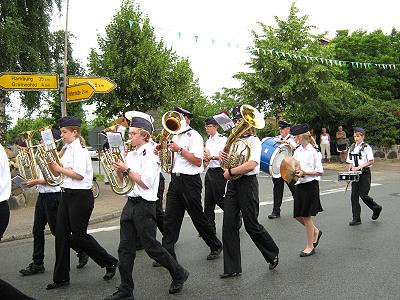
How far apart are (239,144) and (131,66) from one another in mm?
20045

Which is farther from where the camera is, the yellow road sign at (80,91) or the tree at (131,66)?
the tree at (131,66)

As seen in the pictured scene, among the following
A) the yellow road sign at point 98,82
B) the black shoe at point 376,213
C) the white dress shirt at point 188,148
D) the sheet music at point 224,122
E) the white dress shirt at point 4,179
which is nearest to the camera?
the white dress shirt at point 4,179

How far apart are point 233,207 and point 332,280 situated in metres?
1.36

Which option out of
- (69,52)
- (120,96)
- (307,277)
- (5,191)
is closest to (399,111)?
(120,96)

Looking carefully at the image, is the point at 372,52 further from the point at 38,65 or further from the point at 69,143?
the point at 69,143

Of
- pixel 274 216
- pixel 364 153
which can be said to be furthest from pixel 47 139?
pixel 364 153

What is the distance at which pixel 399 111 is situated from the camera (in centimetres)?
2436

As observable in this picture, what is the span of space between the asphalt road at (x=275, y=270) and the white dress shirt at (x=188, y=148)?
1218mm

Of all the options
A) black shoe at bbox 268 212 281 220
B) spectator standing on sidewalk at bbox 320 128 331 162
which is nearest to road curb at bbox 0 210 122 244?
black shoe at bbox 268 212 281 220

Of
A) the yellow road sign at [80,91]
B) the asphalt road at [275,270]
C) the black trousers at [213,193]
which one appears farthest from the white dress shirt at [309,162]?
the yellow road sign at [80,91]

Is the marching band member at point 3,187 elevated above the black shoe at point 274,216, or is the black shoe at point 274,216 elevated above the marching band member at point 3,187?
the marching band member at point 3,187

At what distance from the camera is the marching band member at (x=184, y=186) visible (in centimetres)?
610

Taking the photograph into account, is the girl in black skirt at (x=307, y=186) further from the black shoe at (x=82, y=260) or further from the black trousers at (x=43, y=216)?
the black trousers at (x=43, y=216)

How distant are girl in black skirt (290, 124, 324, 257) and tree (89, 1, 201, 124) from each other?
18031 millimetres
